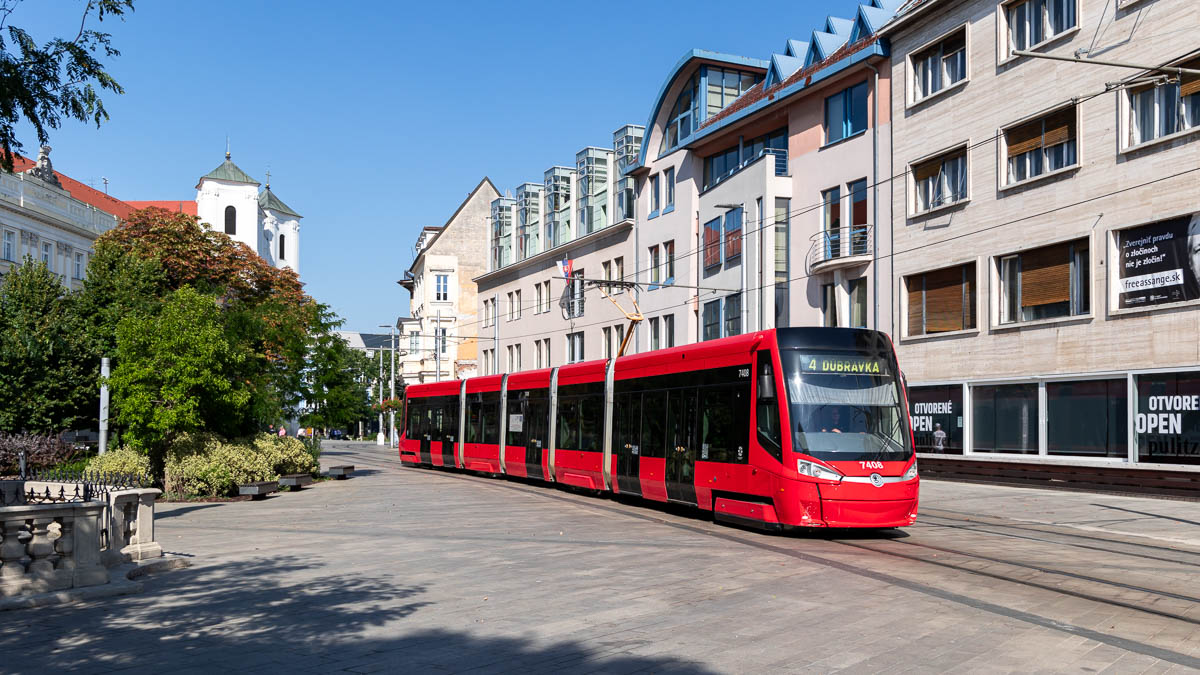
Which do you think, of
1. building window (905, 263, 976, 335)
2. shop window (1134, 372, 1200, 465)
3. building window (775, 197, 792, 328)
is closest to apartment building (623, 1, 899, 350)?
building window (775, 197, 792, 328)

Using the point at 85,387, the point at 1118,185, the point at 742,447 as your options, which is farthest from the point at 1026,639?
the point at 85,387

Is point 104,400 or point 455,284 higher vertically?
point 455,284

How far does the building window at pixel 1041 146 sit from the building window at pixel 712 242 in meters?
14.4

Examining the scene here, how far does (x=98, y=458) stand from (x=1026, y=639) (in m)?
21.1

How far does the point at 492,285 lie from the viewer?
225 ft

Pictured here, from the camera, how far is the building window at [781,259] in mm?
36344

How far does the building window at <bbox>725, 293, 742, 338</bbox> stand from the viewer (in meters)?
38.5

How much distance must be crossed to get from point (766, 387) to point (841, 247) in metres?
19.8

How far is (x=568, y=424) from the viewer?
2442 centimetres

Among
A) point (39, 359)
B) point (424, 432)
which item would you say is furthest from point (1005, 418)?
point (39, 359)

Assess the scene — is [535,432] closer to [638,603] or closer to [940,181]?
[940,181]

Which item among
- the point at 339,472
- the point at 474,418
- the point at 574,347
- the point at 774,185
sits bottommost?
the point at 339,472

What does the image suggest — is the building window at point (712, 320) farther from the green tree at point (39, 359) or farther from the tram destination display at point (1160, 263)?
the green tree at point (39, 359)

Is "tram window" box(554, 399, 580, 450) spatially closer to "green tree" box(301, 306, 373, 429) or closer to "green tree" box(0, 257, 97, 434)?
"green tree" box(301, 306, 373, 429)
